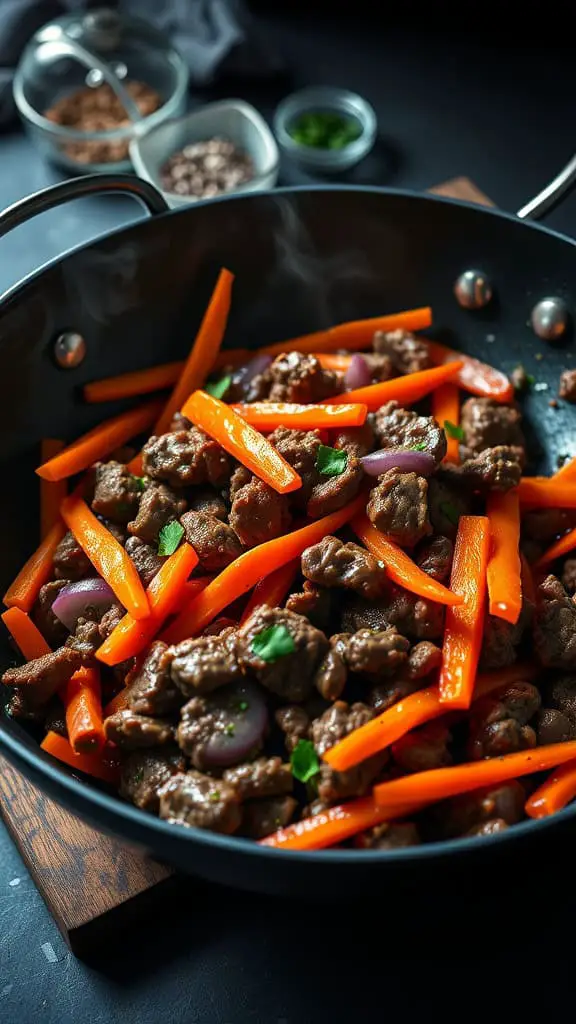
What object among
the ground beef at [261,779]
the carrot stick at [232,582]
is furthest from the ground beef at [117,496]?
the ground beef at [261,779]

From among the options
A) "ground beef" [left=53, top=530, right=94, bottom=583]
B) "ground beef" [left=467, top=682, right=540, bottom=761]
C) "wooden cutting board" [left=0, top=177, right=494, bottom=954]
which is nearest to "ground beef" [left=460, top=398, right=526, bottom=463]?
"ground beef" [left=467, top=682, right=540, bottom=761]

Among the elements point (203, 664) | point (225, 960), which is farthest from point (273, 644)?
point (225, 960)

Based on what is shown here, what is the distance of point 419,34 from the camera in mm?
5023

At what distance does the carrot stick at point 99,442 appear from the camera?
289 centimetres

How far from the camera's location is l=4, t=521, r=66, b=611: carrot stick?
2723 mm

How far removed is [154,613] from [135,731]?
294 mm

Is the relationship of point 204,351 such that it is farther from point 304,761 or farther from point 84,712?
point 304,761

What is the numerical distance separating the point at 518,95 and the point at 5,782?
3.81 metres

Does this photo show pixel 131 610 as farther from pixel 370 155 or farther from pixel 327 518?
pixel 370 155

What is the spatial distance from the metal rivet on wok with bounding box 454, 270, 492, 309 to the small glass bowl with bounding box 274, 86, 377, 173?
134cm

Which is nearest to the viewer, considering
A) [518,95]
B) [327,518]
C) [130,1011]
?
[130,1011]

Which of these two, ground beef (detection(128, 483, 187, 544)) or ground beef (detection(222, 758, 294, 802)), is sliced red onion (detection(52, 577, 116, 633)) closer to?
ground beef (detection(128, 483, 187, 544))

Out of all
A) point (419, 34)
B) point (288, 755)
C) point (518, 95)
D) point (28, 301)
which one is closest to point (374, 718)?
point (288, 755)

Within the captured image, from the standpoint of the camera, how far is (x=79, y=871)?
2.47 m
